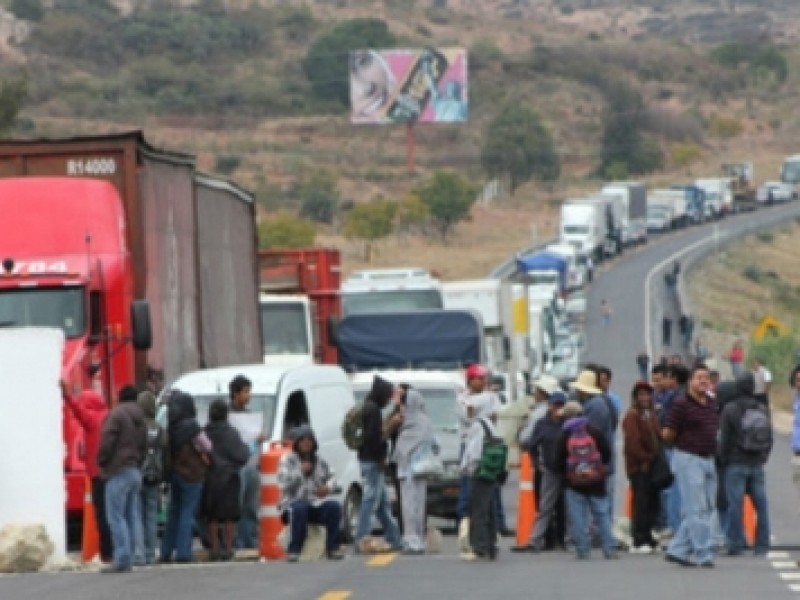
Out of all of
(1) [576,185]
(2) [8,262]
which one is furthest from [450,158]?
(2) [8,262]

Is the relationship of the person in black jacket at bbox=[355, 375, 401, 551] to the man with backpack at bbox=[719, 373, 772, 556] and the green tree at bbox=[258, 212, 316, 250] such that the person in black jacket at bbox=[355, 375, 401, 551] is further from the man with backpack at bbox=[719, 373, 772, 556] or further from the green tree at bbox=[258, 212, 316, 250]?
the green tree at bbox=[258, 212, 316, 250]

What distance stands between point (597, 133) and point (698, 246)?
185 feet

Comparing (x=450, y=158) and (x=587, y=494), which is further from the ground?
(x=450, y=158)

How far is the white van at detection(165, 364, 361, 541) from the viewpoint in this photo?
2598 cm

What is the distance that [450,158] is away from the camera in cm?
16075

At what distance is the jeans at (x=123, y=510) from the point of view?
22.7m

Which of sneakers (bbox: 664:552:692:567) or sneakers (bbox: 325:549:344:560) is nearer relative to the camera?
sneakers (bbox: 664:552:692:567)

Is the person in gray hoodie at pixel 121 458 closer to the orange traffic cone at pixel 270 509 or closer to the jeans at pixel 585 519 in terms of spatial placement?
the orange traffic cone at pixel 270 509

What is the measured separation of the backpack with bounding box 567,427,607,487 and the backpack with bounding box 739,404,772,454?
58.4 inches

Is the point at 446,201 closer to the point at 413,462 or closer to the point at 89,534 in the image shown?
the point at 413,462

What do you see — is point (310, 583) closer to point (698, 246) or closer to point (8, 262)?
point (8, 262)

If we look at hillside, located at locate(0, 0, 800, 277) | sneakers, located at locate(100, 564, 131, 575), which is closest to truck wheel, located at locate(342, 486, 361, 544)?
sneakers, located at locate(100, 564, 131, 575)

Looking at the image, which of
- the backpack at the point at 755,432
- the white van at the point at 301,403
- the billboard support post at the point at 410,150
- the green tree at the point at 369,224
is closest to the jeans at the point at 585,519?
the backpack at the point at 755,432

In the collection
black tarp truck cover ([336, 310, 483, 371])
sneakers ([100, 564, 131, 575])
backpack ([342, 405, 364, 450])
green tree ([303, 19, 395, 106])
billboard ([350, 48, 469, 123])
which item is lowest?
sneakers ([100, 564, 131, 575])
